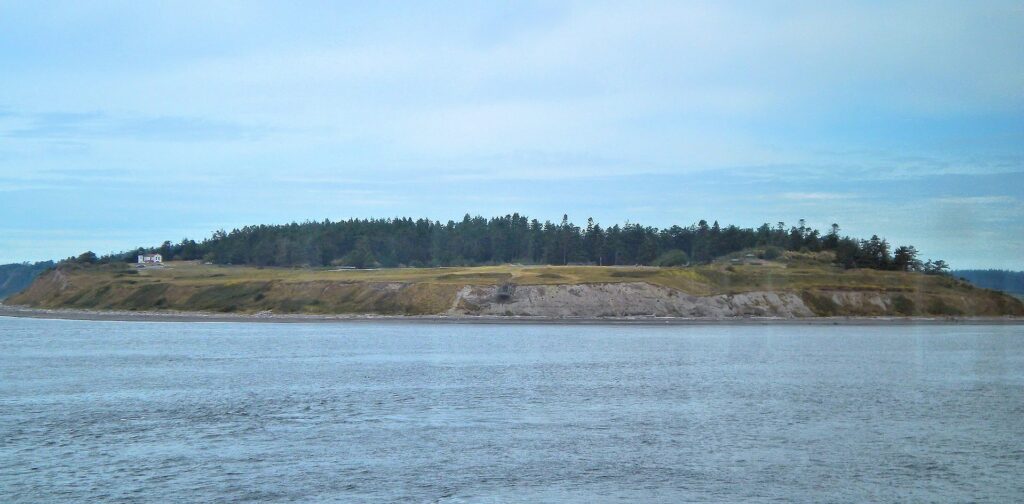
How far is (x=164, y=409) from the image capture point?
1496 inches

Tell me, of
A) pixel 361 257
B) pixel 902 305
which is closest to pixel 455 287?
pixel 902 305

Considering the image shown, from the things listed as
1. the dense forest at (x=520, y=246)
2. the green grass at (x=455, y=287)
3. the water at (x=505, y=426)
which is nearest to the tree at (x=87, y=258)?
the dense forest at (x=520, y=246)

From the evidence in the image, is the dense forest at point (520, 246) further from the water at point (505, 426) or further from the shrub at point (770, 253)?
the water at point (505, 426)

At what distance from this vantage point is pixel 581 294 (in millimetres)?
110750

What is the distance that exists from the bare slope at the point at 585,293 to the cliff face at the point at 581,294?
0.41 feet

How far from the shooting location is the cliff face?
111000 millimetres

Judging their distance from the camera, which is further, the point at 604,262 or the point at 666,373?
the point at 604,262

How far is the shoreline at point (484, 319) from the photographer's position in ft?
357

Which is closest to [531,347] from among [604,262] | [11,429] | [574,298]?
[574,298]

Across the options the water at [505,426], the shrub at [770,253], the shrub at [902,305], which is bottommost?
the water at [505,426]

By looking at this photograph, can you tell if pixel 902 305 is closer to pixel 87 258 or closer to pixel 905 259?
pixel 905 259

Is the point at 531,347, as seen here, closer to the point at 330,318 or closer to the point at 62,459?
the point at 330,318

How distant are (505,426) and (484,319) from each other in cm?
7469

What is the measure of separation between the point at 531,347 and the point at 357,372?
2320cm
